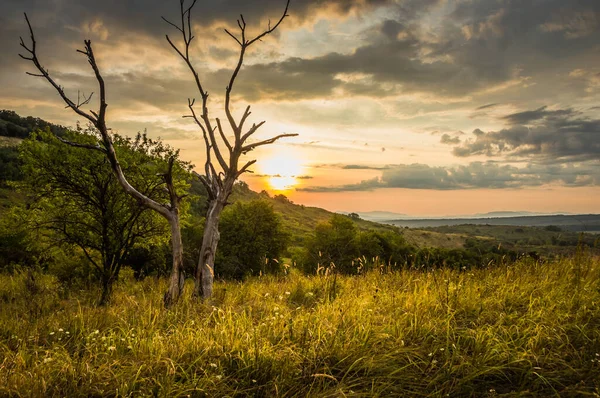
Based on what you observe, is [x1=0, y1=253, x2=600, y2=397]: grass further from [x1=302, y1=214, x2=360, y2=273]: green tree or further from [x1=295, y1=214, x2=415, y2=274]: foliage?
[x1=302, y1=214, x2=360, y2=273]: green tree

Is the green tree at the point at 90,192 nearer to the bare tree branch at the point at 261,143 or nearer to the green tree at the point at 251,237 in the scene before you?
the bare tree branch at the point at 261,143

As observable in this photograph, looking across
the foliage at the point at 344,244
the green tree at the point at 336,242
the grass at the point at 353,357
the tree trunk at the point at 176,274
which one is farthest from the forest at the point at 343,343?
the foliage at the point at 344,244

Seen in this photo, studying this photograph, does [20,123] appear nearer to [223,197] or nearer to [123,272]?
[123,272]

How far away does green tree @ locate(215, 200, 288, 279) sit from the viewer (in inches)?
1483

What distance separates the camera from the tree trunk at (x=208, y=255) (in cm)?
890

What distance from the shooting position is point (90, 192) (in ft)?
45.3

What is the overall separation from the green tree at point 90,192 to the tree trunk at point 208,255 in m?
4.31

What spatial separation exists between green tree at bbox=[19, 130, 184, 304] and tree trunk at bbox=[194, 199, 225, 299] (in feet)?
14.1

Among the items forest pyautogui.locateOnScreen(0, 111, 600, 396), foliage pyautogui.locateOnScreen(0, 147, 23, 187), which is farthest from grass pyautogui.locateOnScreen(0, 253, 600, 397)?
foliage pyautogui.locateOnScreen(0, 147, 23, 187)

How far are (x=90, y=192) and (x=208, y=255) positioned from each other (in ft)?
25.1

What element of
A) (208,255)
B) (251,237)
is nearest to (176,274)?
(208,255)

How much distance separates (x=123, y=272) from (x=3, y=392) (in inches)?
752

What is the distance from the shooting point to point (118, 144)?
14.5 metres

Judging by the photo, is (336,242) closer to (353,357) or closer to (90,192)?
(90,192)
